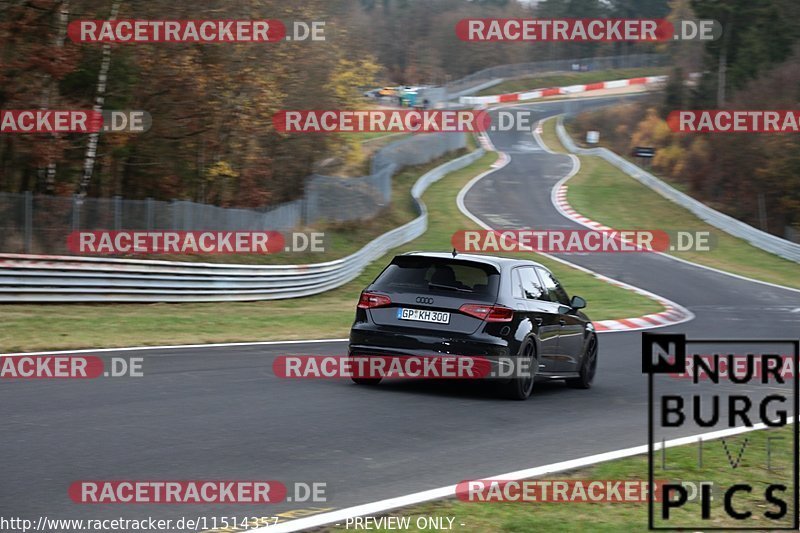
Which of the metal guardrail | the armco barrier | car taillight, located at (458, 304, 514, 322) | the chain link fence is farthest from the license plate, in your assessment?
the metal guardrail

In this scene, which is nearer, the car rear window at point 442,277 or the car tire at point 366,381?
the car rear window at point 442,277

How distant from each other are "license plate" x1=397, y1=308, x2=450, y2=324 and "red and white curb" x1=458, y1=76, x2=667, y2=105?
92446 mm

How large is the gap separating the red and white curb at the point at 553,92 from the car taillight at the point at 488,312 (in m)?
92.5

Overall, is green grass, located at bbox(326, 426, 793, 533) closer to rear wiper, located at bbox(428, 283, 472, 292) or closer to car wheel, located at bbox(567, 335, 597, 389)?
rear wiper, located at bbox(428, 283, 472, 292)

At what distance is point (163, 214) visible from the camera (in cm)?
2536

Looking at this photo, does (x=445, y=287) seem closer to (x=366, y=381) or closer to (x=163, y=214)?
(x=366, y=381)

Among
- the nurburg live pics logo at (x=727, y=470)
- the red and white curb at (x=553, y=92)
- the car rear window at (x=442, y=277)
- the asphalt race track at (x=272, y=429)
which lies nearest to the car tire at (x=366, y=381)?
the asphalt race track at (x=272, y=429)

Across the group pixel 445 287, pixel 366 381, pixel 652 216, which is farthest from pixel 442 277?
pixel 652 216

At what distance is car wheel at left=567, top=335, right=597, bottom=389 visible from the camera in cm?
1338

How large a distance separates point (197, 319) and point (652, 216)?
33.1m

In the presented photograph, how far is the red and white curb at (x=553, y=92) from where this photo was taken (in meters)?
104

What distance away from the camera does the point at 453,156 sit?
68.2m

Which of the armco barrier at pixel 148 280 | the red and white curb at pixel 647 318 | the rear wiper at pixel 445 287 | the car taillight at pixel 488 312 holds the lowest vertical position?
the red and white curb at pixel 647 318

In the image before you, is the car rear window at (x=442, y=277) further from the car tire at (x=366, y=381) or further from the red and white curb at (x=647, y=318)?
the red and white curb at (x=647, y=318)
